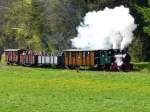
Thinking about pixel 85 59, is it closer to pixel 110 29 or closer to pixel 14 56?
pixel 110 29

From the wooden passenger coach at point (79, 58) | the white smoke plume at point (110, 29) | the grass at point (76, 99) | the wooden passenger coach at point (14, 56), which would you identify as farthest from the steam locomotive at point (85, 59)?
the grass at point (76, 99)

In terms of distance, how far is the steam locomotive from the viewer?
51.9m

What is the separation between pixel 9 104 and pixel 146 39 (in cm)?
4521

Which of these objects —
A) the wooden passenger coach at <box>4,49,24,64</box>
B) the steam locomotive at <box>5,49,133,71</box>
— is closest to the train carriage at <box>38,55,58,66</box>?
the steam locomotive at <box>5,49,133,71</box>

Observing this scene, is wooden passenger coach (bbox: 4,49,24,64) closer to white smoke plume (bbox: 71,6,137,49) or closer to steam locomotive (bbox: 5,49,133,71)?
steam locomotive (bbox: 5,49,133,71)

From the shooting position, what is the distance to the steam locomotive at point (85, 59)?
5191 centimetres

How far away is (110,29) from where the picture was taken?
57531 mm

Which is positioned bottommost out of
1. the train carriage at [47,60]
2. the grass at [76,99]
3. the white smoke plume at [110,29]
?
the grass at [76,99]

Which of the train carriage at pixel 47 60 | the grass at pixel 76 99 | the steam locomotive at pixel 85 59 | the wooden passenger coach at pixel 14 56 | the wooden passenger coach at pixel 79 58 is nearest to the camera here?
the grass at pixel 76 99

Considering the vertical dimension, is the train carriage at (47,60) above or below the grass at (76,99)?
above

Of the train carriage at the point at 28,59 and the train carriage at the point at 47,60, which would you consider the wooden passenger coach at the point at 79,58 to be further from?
the train carriage at the point at 28,59

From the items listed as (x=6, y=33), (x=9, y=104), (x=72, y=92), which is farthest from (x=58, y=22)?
(x=9, y=104)

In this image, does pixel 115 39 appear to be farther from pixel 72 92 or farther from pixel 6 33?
pixel 6 33

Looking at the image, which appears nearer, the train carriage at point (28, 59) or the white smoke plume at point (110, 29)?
the white smoke plume at point (110, 29)
